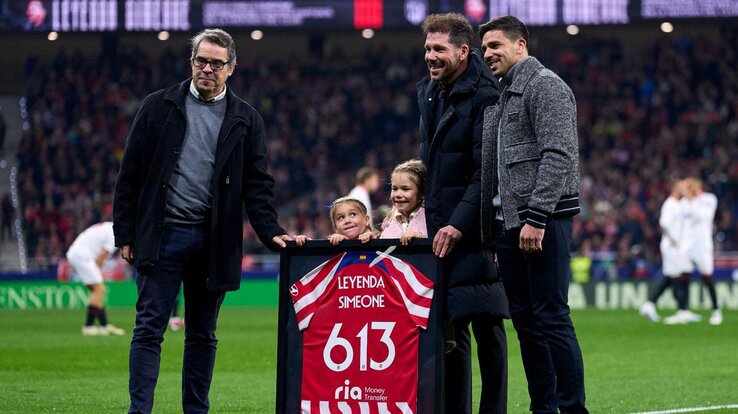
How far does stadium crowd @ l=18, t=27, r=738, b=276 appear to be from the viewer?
3216 cm

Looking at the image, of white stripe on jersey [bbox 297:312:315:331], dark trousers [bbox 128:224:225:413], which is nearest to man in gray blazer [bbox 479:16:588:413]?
white stripe on jersey [bbox 297:312:315:331]

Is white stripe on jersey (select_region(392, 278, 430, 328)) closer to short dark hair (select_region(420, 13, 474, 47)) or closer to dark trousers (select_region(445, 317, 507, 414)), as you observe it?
dark trousers (select_region(445, 317, 507, 414))

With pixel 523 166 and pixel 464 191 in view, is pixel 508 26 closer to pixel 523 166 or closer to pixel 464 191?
pixel 523 166

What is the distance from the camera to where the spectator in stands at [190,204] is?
24.1 feet

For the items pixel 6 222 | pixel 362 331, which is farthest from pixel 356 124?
pixel 362 331

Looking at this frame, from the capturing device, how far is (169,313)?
7477 millimetres

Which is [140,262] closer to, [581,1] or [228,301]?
[228,301]

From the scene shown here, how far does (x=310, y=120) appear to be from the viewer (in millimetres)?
36938

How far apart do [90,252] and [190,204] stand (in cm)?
1122

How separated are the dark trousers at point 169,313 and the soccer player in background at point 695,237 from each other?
1440 centimetres

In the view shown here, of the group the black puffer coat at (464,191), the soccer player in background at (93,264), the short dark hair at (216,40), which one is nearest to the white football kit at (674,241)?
the soccer player in background at (93,264)

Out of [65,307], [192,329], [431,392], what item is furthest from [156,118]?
[65,307]

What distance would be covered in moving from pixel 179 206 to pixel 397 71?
30.0 m

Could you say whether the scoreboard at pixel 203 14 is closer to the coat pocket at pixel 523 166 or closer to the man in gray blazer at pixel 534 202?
the man in gray blazer at pixel 534 202
